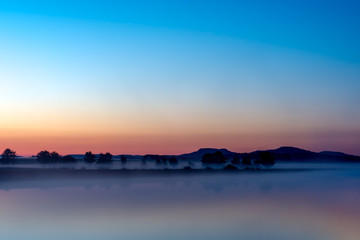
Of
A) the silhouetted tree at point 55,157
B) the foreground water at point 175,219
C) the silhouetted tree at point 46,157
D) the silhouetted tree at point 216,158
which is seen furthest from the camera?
the silhouetted tree at point 216,158

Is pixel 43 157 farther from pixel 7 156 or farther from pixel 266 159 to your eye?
pixel 266 159

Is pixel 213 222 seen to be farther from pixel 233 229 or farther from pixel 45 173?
pixel 45 173

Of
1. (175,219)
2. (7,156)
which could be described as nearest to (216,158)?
(7,156)

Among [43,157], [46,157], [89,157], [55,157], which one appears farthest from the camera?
[89,157]

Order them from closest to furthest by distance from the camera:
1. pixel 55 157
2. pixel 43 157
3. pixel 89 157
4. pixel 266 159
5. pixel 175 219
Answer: pixel 175 219
pixel 43 157
pixel 55 157
pixel 89 157
pixel 266 159

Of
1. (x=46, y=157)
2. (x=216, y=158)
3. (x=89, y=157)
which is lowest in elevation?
(x=46, y=157)

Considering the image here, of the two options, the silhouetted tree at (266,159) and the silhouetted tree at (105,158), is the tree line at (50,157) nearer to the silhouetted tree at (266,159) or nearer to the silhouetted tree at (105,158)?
the silhouetted tree at (105,158)

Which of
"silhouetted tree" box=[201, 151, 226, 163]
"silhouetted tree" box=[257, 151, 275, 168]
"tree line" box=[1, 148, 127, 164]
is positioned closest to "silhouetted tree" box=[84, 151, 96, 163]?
"tree line" box=[1, 148, 127, 164]

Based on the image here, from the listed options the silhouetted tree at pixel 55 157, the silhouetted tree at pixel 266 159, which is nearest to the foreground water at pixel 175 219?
the silhouetted tree at pixel 55 157

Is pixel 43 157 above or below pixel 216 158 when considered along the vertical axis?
below

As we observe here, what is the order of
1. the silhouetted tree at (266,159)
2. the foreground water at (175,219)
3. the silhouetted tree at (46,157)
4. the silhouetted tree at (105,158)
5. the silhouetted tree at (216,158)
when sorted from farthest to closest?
the silhouetted tree at (266,159) < the silhouetted tree at (105,158) < the silhouetted tree at (216,158) < the silhouetted tree at (46,157) < the foreground water at (175,219)

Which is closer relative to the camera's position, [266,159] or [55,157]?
[55,157]

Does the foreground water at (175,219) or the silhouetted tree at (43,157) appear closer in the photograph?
the foreground water at (175,219)

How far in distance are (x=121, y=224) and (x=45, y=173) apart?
217 feet
